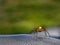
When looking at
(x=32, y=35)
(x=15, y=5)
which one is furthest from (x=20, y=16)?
(x=32, y=35)

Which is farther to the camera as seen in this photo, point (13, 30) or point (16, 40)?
point (13, 30)

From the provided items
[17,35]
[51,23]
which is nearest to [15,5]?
[17,35]

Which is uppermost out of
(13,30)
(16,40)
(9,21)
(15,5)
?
(15,5)

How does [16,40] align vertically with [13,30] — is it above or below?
below

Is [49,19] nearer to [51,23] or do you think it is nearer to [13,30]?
[51,23]

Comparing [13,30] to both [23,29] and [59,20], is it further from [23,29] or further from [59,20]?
[59,20]

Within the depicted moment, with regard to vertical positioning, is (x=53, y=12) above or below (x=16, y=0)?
below
